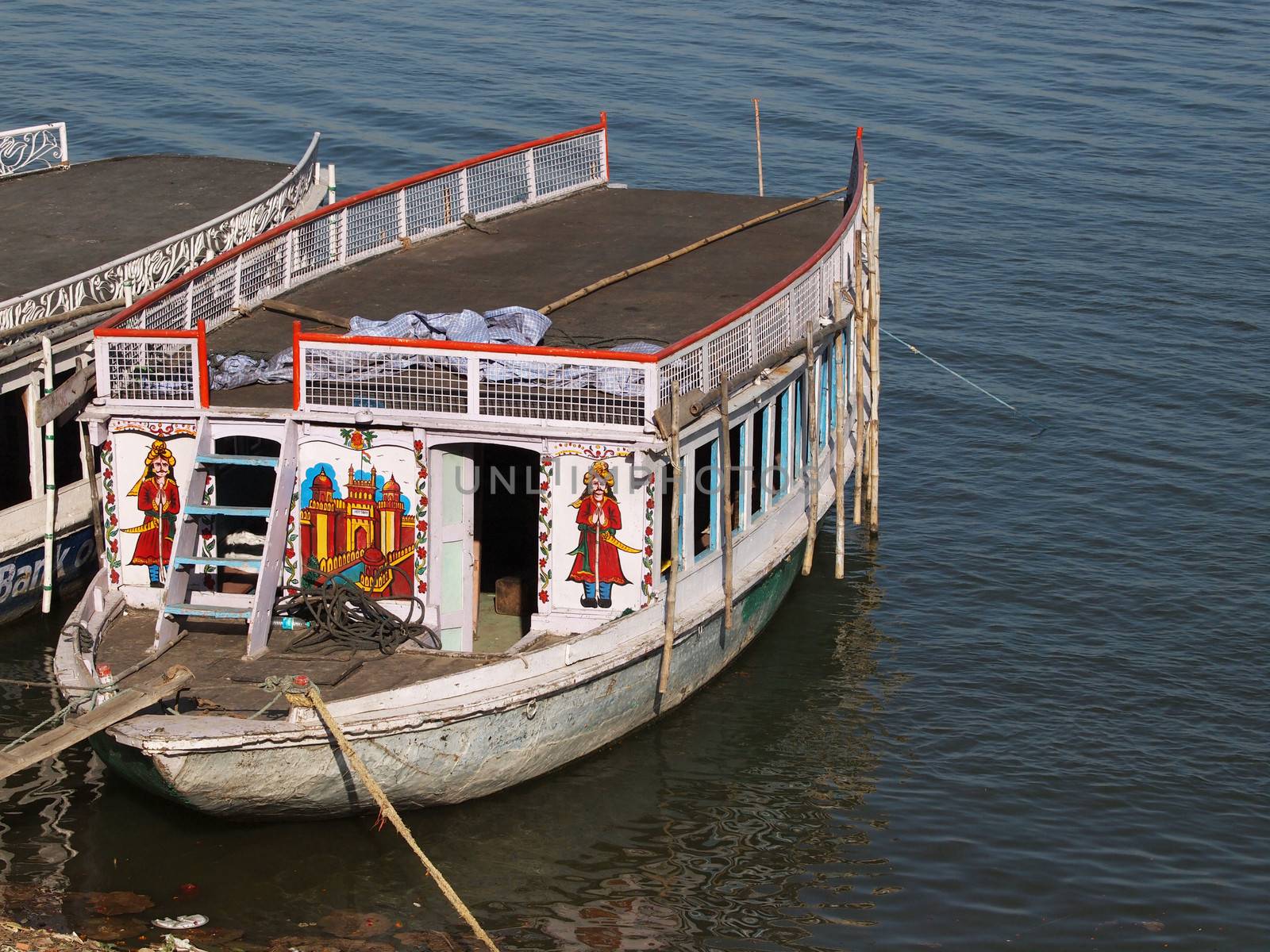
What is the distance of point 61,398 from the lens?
20.0 m

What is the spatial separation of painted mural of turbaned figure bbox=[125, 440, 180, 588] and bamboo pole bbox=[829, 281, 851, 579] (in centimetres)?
819

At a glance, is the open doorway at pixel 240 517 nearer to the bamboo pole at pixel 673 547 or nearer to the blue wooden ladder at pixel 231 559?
the blue wooden ladder at pixel 231 559

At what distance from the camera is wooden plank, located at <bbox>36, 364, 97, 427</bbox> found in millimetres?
19938

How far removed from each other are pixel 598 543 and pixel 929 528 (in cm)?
969

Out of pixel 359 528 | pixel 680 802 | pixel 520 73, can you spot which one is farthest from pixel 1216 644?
pixel 520 73

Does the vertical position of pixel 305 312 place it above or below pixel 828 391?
above

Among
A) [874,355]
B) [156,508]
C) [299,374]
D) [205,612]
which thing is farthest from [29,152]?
[205,612]

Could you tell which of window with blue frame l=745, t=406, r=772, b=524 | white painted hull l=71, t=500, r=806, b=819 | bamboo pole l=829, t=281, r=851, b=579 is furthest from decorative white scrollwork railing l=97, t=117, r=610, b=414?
bamboo pole l=829, t=281, r=851, b=579

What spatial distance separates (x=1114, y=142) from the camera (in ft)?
148

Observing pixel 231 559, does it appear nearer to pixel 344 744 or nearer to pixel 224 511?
pixel 224 511

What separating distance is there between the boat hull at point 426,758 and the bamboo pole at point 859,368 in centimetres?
550

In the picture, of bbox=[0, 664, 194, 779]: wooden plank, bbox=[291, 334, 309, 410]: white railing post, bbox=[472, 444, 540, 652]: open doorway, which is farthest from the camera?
bbox=[472, 444, 540, 652]: open doorway

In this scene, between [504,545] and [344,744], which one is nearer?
[344,744]

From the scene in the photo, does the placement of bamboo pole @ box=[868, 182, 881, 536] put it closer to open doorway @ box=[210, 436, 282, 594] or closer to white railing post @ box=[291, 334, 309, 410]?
open doorway @ box=[210, 436, 282, 594]
